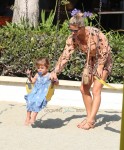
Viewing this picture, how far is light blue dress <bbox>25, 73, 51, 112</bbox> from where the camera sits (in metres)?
6.05

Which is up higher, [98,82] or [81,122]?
[98,82]

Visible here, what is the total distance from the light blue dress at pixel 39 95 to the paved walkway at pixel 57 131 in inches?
11.0

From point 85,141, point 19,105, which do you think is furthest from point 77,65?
point 85,141

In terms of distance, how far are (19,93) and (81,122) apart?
165 centimetres

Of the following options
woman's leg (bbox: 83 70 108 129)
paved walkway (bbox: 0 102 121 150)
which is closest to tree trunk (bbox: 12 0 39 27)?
paved walkway (bbox: 0 102 121 150)

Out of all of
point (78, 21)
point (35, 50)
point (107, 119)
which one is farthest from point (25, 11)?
point (78, 21)

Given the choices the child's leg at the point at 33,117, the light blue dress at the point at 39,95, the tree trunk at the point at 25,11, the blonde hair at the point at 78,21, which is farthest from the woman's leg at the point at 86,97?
the tree trunk at the point at 25,11

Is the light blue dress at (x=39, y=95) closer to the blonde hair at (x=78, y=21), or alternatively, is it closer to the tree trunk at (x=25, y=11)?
the blonde hair at (x=78, y=21)

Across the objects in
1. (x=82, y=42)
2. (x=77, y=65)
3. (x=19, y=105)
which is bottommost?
(x=19, y=105)

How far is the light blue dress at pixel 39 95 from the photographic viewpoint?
6.05 meters

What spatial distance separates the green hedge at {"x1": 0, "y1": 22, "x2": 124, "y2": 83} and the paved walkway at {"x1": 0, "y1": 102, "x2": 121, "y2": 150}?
75 centimetres

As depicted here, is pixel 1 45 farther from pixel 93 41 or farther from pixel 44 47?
pixel 93 41

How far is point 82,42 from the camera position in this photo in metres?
6.06

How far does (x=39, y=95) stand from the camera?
6.12 metres
